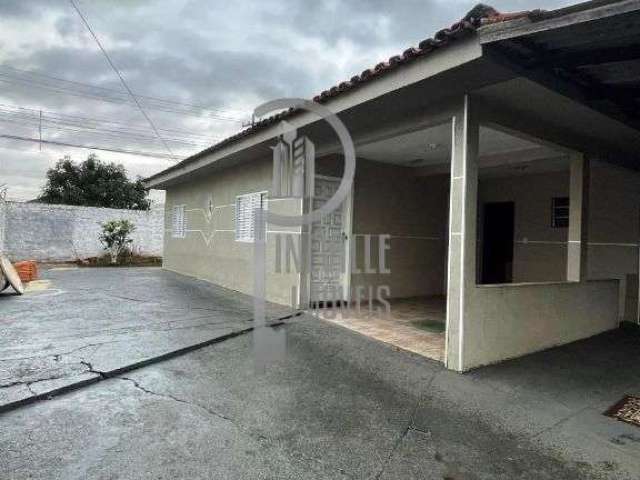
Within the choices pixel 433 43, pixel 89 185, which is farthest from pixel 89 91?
pixel 433 43

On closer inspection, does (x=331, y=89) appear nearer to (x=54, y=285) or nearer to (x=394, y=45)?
(x=394, y=45)

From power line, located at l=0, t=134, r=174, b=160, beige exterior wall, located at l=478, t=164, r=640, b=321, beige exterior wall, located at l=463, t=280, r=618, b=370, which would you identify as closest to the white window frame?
beige exterior wall, located at l=463, t=280, r=618, b=370

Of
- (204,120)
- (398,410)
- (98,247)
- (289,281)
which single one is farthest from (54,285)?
(204,120)

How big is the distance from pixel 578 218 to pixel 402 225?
137 inches

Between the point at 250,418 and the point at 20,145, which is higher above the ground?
the point at 20,145

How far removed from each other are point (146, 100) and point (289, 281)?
41.0 ft

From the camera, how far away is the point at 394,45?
35.7 feet

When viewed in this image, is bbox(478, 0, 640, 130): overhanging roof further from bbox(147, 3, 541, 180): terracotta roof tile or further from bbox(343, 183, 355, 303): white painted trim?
bbox(343, 183, 355, 303): white painted trim

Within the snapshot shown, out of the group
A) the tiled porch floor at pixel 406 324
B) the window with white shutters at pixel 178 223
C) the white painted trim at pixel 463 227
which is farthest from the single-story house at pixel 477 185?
the window with white shutters at pixel 178 223

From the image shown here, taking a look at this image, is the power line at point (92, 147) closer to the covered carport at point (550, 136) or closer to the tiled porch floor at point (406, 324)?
the tiled porch floor at point (406, 324)

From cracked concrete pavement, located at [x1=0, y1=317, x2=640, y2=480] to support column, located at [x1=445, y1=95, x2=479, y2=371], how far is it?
1.31ft

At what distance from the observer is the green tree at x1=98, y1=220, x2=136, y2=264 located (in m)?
16.5

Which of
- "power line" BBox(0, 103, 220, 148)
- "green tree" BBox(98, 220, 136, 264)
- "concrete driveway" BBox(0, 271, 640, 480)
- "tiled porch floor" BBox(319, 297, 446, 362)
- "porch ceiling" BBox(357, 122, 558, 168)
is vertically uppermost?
"power line" BBox(0, 103, 220, 148)

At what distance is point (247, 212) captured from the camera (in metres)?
8.99
